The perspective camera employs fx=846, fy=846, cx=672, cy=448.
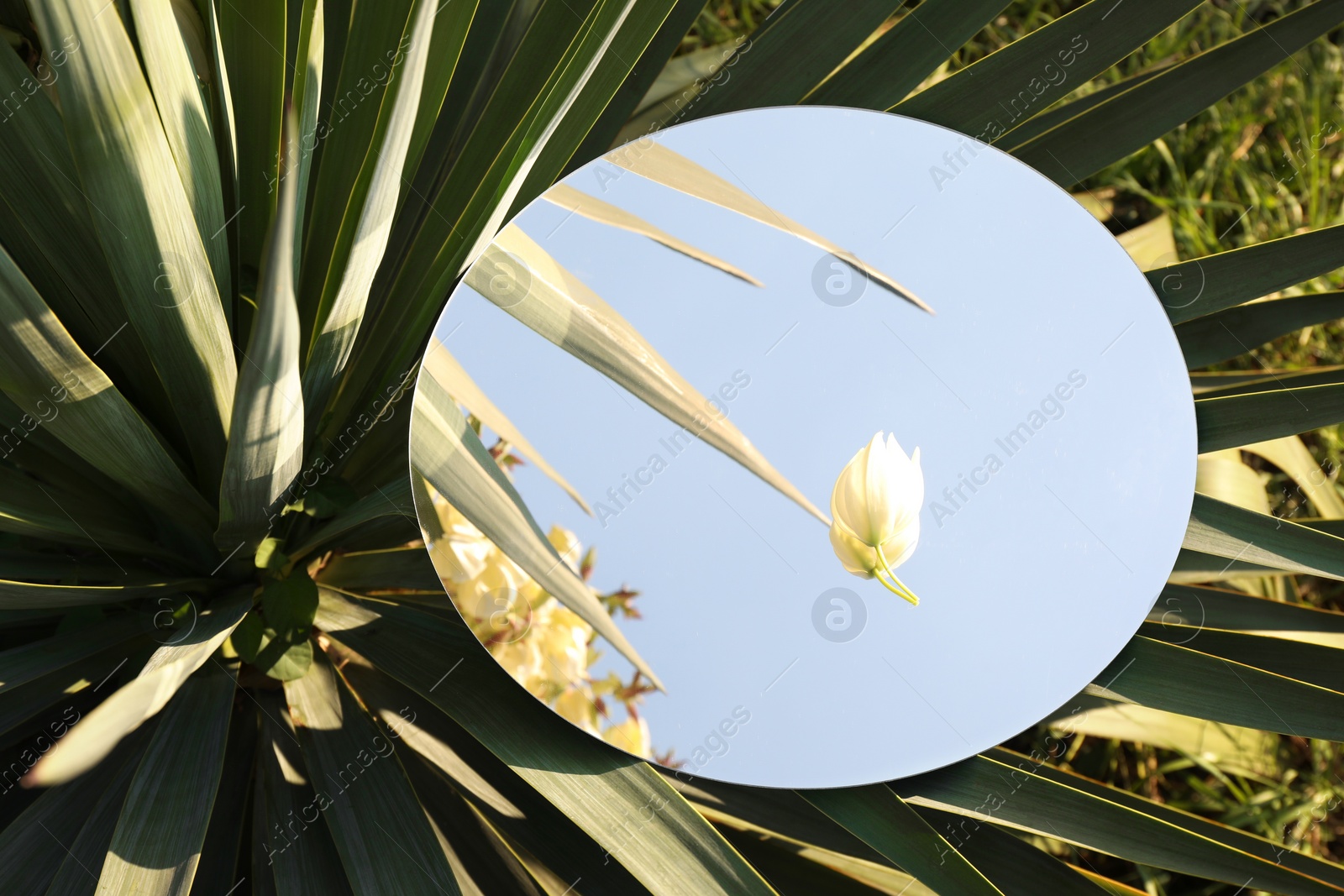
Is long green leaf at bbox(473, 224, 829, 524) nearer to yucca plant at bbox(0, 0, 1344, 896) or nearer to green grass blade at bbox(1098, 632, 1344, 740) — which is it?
yucca plant at bbox(0, 0, 1344, 896)

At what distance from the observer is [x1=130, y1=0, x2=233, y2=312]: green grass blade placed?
0.50 m

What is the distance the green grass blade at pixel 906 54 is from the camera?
2.74 ft

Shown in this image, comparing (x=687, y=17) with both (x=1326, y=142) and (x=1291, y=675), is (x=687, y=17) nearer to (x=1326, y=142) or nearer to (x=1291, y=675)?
(x=1291, y=675)

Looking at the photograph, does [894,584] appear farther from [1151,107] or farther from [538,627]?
[1151,107]

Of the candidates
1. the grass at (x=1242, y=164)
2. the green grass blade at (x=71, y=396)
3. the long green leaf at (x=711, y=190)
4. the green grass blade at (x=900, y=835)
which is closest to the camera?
the green grass blade at (x=71, y=396)

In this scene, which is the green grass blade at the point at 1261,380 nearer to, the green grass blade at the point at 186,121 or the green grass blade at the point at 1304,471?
the green grass blade at the point at 1304,471

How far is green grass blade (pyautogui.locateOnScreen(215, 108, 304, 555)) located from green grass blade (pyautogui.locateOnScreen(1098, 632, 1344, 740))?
0.64 metres

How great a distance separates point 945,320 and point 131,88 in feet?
1.88

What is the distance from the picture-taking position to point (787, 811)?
82cm

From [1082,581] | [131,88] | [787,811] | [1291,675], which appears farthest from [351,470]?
[1291,675]

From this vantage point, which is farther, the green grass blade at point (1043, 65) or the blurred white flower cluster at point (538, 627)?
the green grass blade at point (1043, 65)

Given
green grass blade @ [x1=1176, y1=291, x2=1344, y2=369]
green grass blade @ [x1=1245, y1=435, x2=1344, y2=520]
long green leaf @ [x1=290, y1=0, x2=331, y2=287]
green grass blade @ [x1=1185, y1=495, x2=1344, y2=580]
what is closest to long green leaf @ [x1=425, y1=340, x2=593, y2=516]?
long green leaf @ [x1=290, y1=0, x2=331, y2=287]

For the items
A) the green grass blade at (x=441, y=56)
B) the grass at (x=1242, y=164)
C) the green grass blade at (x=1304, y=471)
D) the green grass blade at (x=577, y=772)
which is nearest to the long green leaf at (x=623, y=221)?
the green grass blade at (x=441, y=56)

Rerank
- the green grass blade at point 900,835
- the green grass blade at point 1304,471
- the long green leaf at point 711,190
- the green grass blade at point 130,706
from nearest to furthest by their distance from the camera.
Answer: the green grass blade at point 130,706 < the green grass blade at point 900,835 < the long green leaf at point 711,190 < the green grass blade at point 1304,471
